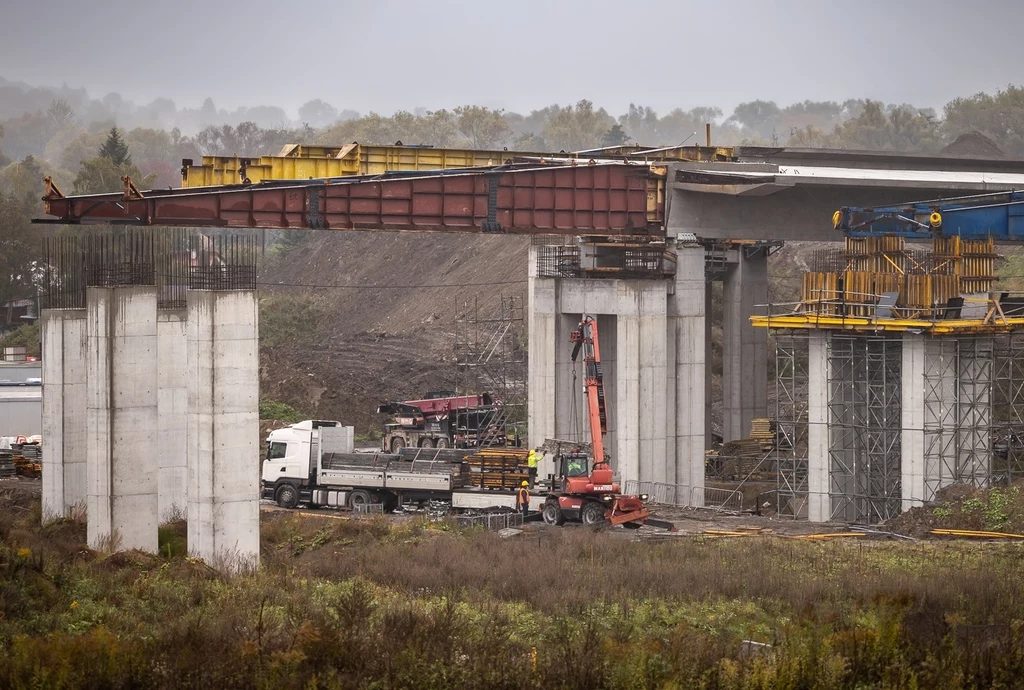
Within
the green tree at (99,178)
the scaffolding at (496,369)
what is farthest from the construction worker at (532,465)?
the green tree at (99,178)

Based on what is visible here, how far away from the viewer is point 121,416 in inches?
1284

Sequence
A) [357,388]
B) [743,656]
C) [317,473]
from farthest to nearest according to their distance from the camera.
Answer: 1. [357,388]
2. [317,473]
3. [743,656]

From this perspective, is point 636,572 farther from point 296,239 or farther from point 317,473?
point 296,239

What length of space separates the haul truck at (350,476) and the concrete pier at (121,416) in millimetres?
11204

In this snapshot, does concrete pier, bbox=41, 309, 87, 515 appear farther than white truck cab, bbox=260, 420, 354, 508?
No

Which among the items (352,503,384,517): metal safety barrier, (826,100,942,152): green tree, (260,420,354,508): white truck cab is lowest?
(352,503,384,517): metal safety barrier

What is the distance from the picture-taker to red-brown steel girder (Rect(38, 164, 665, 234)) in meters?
37.1

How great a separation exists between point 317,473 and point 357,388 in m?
28.6

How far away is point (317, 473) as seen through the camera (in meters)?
44.8

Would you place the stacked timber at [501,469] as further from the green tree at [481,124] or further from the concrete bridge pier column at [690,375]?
the green tree at [481,124]

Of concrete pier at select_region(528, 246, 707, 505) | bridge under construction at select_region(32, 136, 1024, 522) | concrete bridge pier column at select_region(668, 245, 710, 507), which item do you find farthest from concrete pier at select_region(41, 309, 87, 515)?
concrete bridge pier column at select_region(668, 245, 710, 507)

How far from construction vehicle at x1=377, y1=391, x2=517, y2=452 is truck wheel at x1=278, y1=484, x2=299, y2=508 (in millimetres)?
9436

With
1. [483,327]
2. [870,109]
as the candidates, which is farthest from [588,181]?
[870,109]

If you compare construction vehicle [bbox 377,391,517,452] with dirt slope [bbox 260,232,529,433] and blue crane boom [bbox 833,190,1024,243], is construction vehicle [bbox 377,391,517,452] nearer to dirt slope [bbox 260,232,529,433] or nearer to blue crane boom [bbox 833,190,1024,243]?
dirt slope [bbox 260,232,529,433]
